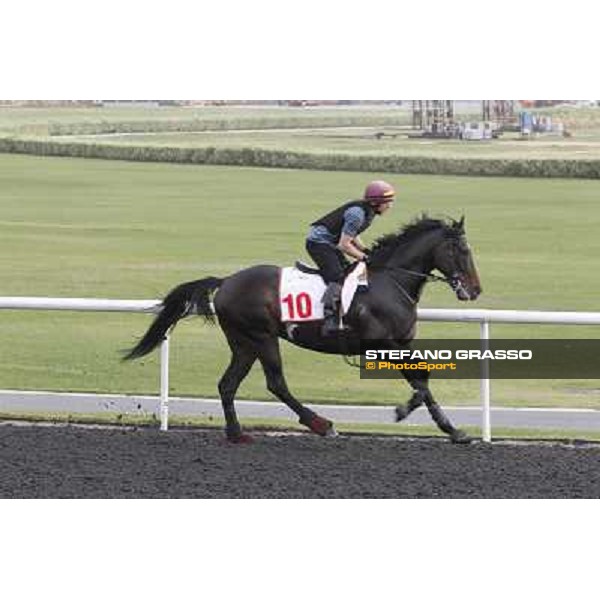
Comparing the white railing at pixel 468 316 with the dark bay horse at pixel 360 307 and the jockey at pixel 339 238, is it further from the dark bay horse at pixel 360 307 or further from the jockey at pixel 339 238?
the jockey at pixel 339 238

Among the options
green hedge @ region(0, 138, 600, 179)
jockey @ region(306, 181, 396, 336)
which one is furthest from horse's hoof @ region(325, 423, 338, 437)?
green hedge @ region(0, 138, 600, 179)

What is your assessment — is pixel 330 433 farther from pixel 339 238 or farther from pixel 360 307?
pixel 339 238

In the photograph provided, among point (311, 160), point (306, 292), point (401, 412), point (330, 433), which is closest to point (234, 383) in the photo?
point (330, 433)

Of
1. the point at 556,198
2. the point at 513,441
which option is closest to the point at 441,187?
the point at 556,198

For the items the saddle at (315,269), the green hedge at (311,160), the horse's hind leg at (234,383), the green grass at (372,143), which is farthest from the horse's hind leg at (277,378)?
the green hedge at (311,160)

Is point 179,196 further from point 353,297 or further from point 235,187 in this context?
→ point 353,297

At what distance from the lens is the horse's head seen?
975 cm

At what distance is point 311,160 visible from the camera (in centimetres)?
1533

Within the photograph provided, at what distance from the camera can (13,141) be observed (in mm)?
15211

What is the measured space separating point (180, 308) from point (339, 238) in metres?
1.11

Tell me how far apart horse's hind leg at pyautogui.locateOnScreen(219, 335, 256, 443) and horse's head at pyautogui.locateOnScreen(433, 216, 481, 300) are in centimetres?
128

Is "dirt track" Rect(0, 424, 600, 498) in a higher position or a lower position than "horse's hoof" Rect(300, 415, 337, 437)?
lower

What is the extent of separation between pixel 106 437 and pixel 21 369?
3.80 metres

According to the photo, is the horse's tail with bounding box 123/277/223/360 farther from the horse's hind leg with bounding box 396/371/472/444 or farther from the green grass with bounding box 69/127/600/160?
the green grass with bounding box 69/127/600/160
